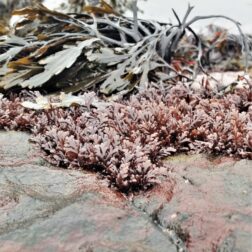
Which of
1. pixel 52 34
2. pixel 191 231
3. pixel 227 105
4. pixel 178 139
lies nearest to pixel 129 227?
pixel 191 231

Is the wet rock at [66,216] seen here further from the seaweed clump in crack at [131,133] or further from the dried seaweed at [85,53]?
the dried seaweed at [85,53]

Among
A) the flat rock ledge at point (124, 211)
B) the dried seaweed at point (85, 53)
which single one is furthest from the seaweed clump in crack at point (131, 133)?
the dried seaweed at point (85, 53)

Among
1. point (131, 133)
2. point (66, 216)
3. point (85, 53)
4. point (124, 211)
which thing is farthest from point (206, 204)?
point (85, 53)

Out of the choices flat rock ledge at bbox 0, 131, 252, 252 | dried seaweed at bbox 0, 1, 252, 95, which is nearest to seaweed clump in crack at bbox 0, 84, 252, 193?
flat rock ledge at bbox 0, 131, 252, 252

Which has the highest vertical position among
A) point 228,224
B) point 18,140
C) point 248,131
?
point 248,131

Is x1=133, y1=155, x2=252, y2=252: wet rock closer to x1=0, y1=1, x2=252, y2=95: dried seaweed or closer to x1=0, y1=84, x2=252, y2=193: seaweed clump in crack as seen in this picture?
x1=0, y1=84, x2=252, y2=193: seaweed clump in crack

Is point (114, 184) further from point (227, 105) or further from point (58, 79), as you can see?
point (58, 79)

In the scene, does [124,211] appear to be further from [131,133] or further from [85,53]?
[85,53]
